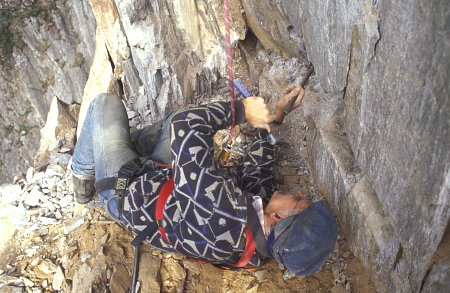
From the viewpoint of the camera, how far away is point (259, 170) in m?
3.21

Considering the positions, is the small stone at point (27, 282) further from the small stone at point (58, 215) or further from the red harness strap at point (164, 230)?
the red harness strap at point (164, 230)

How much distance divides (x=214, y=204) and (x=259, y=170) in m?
0.83

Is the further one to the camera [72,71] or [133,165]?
[72,71]

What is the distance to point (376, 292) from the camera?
2.45 meters

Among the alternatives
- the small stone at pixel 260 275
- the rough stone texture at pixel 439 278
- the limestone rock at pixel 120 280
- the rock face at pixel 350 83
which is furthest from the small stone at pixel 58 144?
the rough stone texture at pixel 439 278

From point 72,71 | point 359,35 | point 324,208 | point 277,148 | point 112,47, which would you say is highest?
point 359,35

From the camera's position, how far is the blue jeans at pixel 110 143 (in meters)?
3.34

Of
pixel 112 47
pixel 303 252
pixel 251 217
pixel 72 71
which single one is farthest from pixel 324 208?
pixel 72 71

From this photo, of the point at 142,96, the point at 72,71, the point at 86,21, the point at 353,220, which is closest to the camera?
the point at 353,220

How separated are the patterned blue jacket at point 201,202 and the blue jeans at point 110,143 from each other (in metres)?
0.57

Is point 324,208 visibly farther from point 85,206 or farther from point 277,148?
point 85,206

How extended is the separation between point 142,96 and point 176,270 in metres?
3.05

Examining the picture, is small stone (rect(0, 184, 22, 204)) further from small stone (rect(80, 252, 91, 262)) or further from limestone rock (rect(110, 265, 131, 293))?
limestone rock (rect(110, 265, 131, 293))

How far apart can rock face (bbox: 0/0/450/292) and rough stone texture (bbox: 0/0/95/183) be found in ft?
30.7
